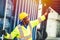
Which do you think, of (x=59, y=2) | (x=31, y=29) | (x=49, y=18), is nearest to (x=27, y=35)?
(x=31, y=29)

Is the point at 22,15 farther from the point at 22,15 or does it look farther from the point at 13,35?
the point at 13,35

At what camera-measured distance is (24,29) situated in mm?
2523

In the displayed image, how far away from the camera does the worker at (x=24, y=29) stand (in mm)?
2492

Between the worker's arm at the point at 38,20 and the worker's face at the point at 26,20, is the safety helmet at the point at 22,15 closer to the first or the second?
the worker's face at the point at 26,20

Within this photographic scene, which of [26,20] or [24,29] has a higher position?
[26,20]

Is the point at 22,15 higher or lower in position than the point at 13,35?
higher

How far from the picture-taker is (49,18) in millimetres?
2607

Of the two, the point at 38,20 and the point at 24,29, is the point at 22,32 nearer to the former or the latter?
the point at 24,29

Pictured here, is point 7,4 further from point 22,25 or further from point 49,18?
point 49,18

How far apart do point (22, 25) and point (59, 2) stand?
61 cm

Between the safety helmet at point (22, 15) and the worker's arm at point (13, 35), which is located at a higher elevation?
the safety helmet at point (22, 15)

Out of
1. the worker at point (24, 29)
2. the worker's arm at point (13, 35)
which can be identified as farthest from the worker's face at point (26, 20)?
the worker's arm at point (13, 35)

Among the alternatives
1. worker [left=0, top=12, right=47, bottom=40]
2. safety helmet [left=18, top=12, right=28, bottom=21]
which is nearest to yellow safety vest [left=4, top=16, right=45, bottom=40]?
worker [left=0, top=12, right=47, bottom=40]

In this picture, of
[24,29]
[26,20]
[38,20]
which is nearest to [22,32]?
[24,29]
